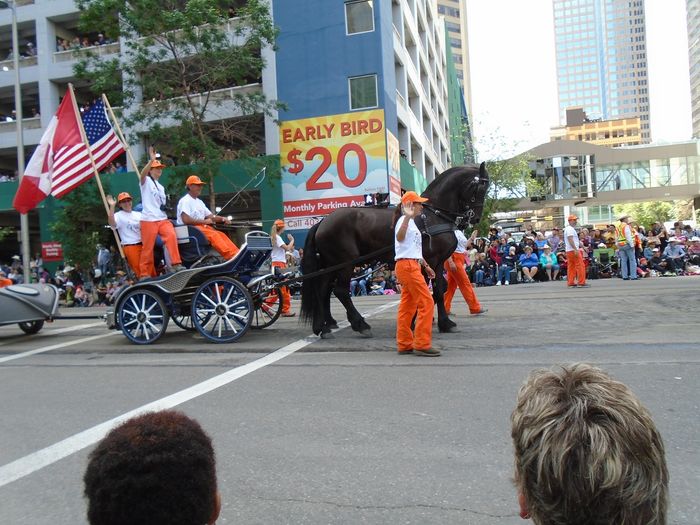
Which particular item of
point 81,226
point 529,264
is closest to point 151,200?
point 529,264

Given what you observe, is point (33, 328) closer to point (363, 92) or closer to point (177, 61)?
point (177, 61)

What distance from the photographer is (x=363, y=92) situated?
995 inches

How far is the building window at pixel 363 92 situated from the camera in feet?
82.2

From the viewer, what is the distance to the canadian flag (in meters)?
10.2

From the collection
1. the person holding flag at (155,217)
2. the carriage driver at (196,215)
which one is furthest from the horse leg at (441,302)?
the person holding flag at (155,217)

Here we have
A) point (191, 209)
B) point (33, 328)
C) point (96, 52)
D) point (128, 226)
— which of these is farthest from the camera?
point (96, 52)

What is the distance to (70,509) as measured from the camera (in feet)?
11.0

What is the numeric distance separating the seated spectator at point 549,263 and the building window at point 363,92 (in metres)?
10.2

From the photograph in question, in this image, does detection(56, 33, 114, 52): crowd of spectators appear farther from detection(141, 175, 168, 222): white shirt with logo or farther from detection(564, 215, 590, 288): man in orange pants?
detection(564, 215, 590, 288): man in orange pants

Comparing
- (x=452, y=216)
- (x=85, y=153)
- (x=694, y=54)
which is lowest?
(x=452, y=216)

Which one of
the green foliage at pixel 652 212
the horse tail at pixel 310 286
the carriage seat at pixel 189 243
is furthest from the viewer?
the green foliage at pixel 652 212

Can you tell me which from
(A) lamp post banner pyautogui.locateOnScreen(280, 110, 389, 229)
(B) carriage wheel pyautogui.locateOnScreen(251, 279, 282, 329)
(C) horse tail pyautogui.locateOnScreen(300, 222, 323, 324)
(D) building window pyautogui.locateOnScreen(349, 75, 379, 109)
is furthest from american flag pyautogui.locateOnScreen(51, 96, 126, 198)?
(D) building window pyautogui.locateOnScreen(349, 75, 379, 109)

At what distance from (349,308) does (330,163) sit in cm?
1714

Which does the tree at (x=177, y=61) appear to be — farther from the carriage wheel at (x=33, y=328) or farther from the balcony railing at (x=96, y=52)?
the carriage wheel at (x=33, y=328)
